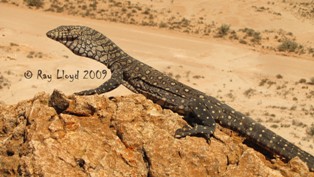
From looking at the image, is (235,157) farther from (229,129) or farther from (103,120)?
(103,120)

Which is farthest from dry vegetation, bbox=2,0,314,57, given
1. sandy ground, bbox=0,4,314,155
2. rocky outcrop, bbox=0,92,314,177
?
rocky outcrop, bbox=0,92,314,177

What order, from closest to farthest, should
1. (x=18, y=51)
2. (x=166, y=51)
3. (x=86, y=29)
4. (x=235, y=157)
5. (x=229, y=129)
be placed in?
1. (x=235, y=157)
2. (x=229, y=129)
3. (x=86, y=29)
4. (x=18, y=51)
5. (x=166, y=51)

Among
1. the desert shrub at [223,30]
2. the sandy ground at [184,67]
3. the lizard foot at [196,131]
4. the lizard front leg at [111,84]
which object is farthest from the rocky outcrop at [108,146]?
the desert shrub at [223,30]

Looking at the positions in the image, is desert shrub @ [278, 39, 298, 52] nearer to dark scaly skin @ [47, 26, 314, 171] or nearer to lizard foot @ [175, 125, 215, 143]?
dark scaly skin @ [47, 26, 314, 171]

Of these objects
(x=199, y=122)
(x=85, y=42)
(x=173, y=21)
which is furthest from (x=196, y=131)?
(x=173, y=21)

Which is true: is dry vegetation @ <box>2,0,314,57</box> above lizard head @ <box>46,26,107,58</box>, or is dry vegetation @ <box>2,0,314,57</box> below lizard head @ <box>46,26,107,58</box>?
below

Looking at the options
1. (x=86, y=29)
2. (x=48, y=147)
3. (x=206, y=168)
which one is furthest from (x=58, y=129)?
(x=86, y=29)
